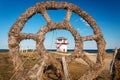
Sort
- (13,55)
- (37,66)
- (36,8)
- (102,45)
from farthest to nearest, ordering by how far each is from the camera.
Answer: (102,45) → (36,8) → (13,55) → (37,66)

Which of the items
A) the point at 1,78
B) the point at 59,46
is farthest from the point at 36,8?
the point at 59,46

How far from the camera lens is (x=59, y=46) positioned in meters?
78.6

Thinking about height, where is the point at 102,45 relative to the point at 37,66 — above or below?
above

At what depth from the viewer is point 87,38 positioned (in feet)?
44.5

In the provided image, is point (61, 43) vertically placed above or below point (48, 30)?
above

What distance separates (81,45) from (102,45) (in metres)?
1.28

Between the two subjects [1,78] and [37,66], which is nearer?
[37,66]

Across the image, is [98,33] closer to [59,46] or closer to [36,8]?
[36,8]

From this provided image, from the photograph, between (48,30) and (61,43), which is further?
(61,43)

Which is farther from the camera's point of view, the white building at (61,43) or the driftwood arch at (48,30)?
the white building at (61,43)

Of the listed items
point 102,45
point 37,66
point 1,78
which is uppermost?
point 102,45

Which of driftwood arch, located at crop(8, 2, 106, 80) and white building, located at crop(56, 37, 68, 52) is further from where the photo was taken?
white building, located at crop(56, 37, 68, 52)

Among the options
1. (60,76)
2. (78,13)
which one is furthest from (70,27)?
(60,76)

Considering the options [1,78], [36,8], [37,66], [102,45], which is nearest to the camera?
[37,66]
